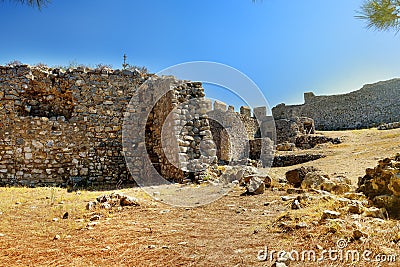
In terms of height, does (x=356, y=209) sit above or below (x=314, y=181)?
below

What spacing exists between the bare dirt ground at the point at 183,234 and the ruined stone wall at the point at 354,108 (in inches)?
1146

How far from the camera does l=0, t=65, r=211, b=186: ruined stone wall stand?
25.9 ft

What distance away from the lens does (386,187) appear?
434cm

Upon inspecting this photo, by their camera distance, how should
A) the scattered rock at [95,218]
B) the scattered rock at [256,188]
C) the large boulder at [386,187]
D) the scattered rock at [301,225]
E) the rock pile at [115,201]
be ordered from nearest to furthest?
the scattered rock at [301,225] → the large boulder at [386,187] → the scattered rock at [95,218] → the rock pile at [115,201] → the scattered rock at [256,188]

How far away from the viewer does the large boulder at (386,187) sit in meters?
3.83

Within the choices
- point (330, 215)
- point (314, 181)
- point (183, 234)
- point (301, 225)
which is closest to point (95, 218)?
point (183, 234)

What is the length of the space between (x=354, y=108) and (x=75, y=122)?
1197 inches

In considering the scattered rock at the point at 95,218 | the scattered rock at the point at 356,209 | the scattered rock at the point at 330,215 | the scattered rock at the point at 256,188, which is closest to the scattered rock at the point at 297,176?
the scattered rock at the point at 256,188

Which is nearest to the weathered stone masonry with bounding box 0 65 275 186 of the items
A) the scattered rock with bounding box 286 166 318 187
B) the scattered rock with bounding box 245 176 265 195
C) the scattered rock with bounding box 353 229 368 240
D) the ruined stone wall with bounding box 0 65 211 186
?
the ruined stone wall with bounding box 0 65 211 186

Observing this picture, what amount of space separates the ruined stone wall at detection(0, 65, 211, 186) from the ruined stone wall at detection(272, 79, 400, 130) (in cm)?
2588

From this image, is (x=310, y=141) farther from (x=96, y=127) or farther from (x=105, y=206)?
(x=105, y=206)

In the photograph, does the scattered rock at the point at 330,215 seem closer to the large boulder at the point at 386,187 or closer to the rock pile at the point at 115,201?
the large boulder at the point at 386,187

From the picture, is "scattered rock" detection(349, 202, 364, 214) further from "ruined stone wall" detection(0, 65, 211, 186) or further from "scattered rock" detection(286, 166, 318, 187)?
"ruined stone wall" detection(0, 65, 211, 186)

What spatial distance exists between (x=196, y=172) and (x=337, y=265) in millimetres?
5340
